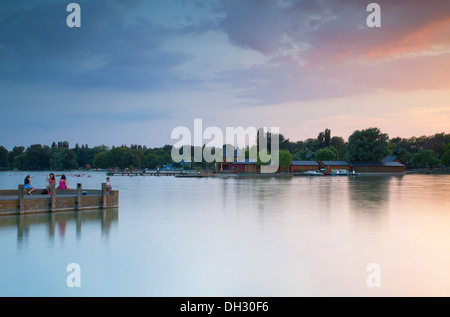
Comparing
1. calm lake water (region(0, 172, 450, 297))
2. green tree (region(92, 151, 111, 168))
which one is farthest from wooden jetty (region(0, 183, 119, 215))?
green tree (region(92, 151, 111, 168))

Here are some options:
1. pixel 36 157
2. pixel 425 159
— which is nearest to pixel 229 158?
pixel 425 159

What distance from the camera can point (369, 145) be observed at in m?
120

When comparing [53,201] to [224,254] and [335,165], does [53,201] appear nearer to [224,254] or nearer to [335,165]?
[224,254]

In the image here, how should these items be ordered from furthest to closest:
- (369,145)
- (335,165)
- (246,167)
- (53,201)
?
(335,165) → (369,145) → (246,167) → (53,201)

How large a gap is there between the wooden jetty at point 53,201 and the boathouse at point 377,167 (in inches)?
4291

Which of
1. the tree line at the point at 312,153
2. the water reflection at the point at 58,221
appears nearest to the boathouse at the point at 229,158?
the tree line at the point at 312,153

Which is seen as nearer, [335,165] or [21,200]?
[21,200]

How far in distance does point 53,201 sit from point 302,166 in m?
107

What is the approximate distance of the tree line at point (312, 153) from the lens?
12094 centimetres

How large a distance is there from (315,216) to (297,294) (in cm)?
1609

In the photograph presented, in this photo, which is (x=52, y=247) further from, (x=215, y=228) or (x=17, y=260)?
(x=215, y=228)

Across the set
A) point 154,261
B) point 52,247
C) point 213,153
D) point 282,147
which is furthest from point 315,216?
point 213,153

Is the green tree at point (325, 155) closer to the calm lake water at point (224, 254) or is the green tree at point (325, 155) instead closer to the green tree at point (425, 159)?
the green tree at point (425, 159)
